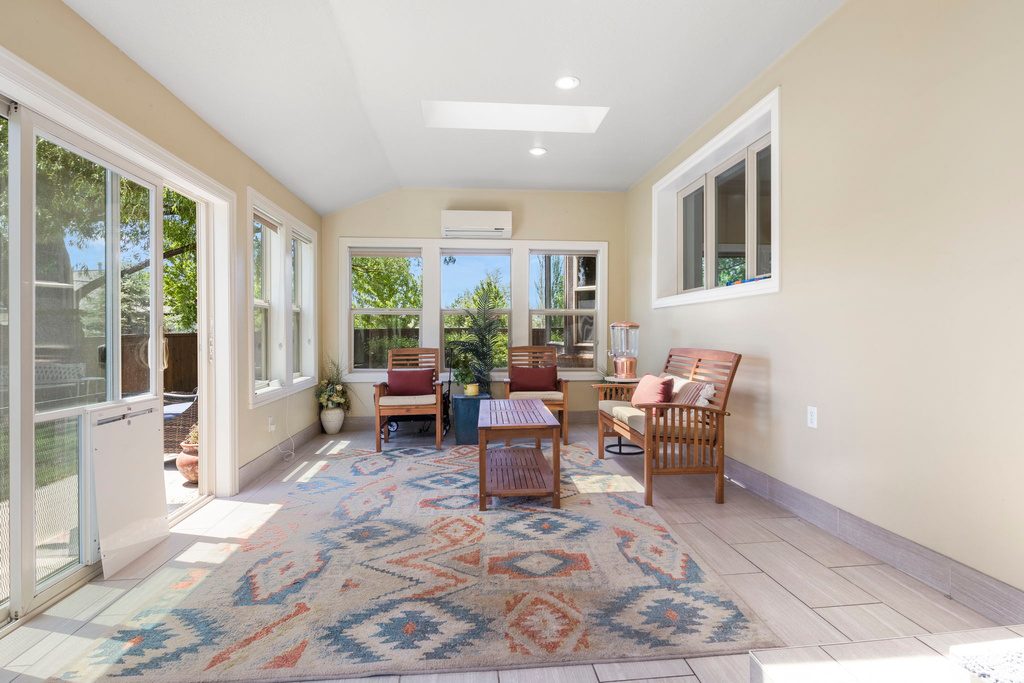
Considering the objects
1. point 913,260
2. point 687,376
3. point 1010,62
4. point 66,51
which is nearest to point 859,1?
point 1010,62

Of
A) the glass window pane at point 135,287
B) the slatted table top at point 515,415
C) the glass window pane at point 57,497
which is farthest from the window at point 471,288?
the glass window pane at point 57,497

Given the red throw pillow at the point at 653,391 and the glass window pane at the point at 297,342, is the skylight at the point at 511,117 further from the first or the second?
the glass window pane at the point at 297,342

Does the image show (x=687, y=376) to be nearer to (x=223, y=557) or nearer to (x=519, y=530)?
(x=519, y=530)

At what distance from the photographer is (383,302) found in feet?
18.6

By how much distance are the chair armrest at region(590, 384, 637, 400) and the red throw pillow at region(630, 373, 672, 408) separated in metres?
0.41

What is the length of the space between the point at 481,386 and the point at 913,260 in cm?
396

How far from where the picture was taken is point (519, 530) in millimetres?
2672

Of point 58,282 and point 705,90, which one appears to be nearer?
point 58,282

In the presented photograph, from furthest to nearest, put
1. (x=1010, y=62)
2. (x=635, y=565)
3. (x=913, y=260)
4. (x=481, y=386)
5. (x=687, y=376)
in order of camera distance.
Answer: (x=481, y=386)
(x=687, y=376)
(x=635, y=565)
(x=913, y=260)
(x=1010, y=62)

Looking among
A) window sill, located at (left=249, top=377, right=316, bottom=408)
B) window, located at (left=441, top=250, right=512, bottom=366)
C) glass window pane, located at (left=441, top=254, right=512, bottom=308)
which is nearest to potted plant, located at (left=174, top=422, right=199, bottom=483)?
window sill, located at (left=249, top=377, right=316, bottom=408)

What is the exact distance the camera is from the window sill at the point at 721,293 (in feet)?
10.2

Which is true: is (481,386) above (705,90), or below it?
below

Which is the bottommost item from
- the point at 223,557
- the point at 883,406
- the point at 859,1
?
the point at 223,557

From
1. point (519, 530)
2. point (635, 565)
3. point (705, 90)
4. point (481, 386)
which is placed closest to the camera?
point (635, 565)
